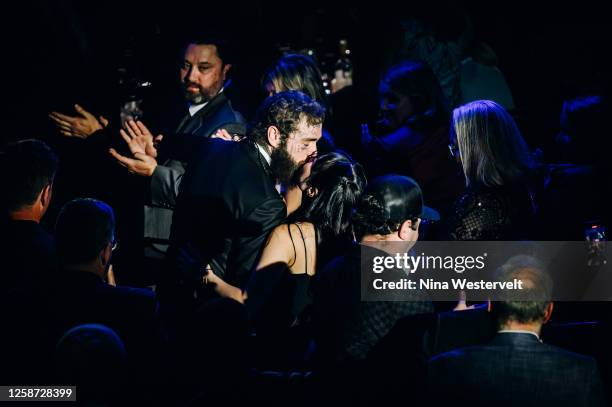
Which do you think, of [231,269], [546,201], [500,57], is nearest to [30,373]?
[231,269]

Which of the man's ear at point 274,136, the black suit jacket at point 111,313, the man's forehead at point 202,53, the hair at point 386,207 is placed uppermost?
the man's forehead at point 202,53

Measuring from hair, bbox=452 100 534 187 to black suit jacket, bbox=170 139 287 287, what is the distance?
0.97 meters

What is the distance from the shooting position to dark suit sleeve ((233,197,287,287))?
4.11m

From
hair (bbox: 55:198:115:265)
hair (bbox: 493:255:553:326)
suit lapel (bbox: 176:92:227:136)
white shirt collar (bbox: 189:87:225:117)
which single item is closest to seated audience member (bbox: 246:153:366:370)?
hair (bbox: 55:198:115:265)

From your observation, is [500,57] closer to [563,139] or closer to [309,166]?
[563,139]

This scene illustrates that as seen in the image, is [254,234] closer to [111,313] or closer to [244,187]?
[244,187]

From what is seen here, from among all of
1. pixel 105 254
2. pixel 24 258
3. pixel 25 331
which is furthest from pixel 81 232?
pixel 24 258

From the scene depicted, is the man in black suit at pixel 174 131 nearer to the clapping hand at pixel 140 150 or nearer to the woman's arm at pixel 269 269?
the clapping hand at pixel 140 150

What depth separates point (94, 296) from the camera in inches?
129

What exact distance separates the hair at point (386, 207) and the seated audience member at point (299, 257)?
0.71 ft

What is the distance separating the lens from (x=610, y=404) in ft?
11.7

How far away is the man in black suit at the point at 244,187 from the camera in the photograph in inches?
163

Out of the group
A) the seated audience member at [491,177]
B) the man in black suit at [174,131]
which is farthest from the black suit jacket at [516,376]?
the man in black suit at [174,131]

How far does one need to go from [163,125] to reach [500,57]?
2.39 meters
